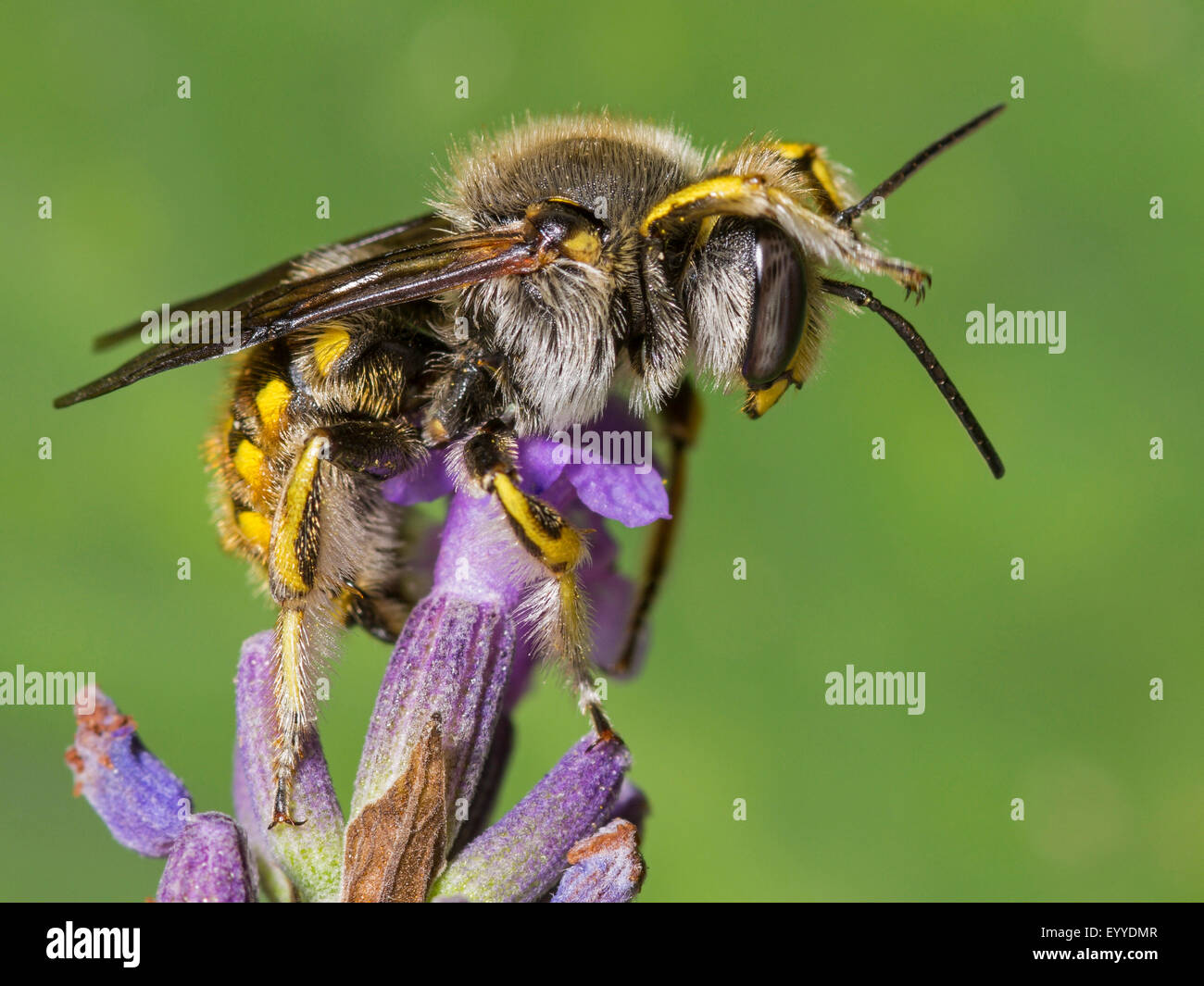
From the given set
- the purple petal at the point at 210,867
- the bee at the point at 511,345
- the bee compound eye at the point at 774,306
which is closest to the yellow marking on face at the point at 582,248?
the bee at the point at 511,345

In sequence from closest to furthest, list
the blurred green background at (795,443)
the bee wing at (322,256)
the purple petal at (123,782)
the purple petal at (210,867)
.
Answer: the purple petal at (210,867) < the purple petal at (123,782) < the bee wing at (322,256) < the blurred green background at (795,443)

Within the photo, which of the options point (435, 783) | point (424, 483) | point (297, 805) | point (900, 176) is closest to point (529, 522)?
point (424, 483)

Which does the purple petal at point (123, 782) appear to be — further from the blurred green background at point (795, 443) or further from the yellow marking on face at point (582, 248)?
the blurred green background at point (795, 443)

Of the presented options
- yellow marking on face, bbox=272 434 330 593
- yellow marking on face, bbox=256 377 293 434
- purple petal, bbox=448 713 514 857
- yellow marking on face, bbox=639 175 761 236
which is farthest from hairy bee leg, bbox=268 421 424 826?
yellow marking on face, bbox=639 175 761 236

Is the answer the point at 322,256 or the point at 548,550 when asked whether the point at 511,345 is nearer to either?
the point at 548,550

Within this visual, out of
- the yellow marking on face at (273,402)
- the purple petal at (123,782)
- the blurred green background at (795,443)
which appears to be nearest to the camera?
the purple petal at (123,782)

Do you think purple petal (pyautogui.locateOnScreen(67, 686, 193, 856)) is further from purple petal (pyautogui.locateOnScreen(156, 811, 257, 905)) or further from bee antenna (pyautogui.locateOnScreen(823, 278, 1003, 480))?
bee antenna (pyautogui.locateOnScreen(823, 278, 1003, 480))
